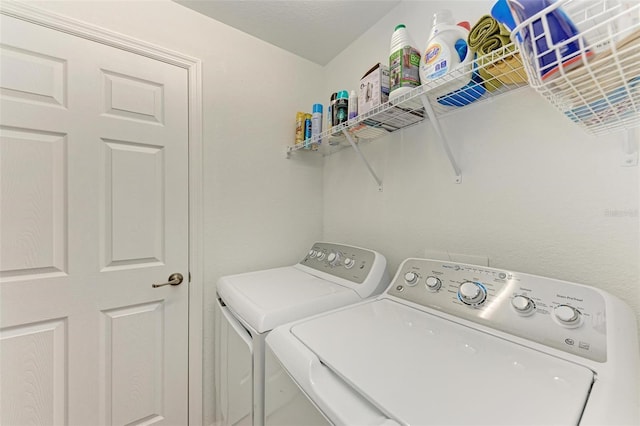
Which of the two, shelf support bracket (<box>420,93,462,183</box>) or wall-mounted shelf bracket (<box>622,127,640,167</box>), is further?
shelf support bracket (<box>420,93,462,183</box>)

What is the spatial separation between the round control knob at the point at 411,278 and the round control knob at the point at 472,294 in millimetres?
181

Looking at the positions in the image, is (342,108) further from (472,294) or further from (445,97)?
(472,294)

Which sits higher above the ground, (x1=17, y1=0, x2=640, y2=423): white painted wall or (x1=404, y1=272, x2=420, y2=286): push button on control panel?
(x1=17, y1=0, x2=640, y2=423): white painted wall

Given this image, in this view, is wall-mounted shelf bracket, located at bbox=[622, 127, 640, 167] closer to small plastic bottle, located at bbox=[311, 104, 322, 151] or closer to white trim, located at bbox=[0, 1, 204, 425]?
small plastic bottle, located at bbox=[311, 104, 322, 151]

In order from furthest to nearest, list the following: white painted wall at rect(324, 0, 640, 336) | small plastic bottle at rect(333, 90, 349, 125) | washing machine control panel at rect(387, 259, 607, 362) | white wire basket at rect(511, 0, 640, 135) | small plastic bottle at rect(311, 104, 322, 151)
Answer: small plastic bottle at rect(311, 104, 322, 151), small plastic bottle at rect(333, 90, 349, 125), white painted wall at rect(324, 0, 640, 336), washing machine control panel at rect(387, 259, 607, 362), white wire basket at rect(511, 0, 640, 135)

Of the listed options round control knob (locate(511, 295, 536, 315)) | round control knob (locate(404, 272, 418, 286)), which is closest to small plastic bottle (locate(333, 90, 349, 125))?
round control knob (locate(404, 272, 418, 286))

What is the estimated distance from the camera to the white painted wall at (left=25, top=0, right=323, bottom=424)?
145 cm

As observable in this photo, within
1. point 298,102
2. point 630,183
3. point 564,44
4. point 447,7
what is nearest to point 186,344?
point 298,102

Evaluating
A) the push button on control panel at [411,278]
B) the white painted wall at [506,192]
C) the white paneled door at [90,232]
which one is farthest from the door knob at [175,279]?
the push button on control panel at [411,278]

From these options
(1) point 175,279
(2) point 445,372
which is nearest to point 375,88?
(2) point 445,372

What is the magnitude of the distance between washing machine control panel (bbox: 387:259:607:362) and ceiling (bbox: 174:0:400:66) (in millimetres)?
1451

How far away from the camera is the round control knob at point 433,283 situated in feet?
3.21

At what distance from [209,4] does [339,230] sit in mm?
1540

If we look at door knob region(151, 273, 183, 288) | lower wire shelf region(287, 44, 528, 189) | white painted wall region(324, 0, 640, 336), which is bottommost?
door knob region(151, 273, 183, 288)
